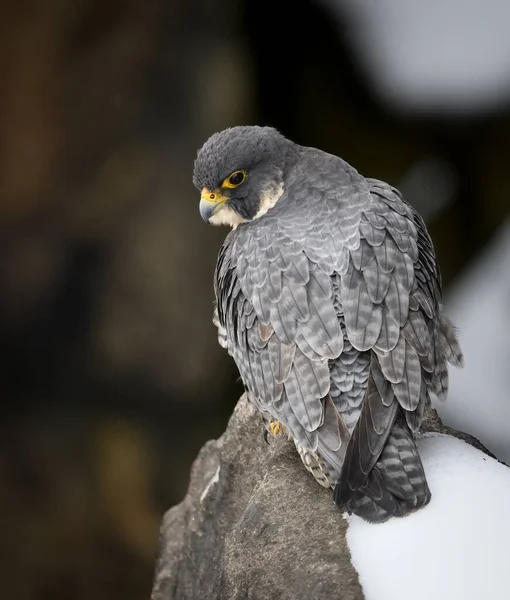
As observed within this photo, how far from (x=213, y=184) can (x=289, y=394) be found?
0.80 metres

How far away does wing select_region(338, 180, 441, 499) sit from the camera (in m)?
2.43

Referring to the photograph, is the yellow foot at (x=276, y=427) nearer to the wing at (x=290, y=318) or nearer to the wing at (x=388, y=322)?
the wing at (x=290, y=318)

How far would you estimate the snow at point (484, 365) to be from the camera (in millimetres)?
5910

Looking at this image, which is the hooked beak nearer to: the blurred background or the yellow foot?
the yellow foot

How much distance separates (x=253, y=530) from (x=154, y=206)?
12.6 feet

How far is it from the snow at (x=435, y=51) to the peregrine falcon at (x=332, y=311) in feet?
11.1

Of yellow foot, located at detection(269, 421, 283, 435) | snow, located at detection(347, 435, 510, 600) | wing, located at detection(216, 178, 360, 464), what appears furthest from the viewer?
yellow foot, located at detection(269, 421, 283, 435)

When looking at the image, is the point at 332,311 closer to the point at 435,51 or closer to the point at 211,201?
the point at 211,201

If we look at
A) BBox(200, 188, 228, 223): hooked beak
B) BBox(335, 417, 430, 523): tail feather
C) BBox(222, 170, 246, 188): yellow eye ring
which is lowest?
BBox(335, 417, 430, 523): tail feather

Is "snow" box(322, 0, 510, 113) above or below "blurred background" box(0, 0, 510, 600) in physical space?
above

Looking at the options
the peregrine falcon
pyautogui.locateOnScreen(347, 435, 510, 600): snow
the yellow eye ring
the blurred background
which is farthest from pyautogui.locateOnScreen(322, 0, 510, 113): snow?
pyautogui.locateOnScreen(347, 435, 510, 600): snow

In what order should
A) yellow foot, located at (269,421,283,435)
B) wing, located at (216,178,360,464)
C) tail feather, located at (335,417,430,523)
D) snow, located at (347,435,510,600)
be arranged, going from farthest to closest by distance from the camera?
yellow foot, located at (269,421,283,435), wing, located at (216,178,360,464), tail feather, located at (335,417,430,523), snow, located at (347,435,510,600)

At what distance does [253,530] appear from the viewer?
2615 millimetres

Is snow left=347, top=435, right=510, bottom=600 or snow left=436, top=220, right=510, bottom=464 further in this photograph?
snow left=436, top=220, right=510, bottom=464
